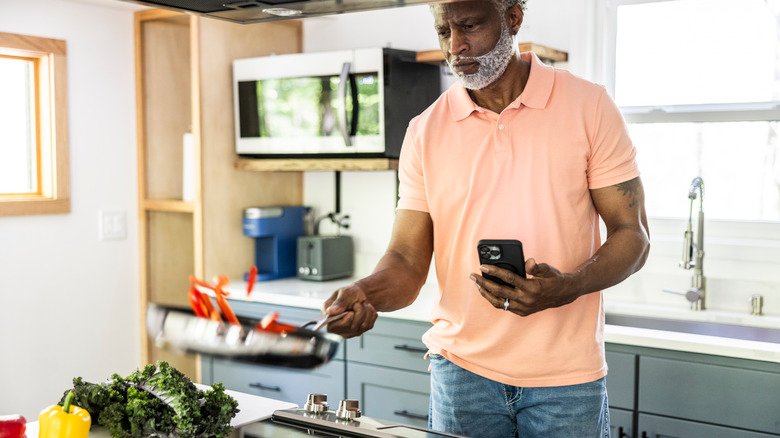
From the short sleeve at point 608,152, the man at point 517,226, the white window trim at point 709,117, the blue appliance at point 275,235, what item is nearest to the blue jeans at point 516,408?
the man at point 517,226

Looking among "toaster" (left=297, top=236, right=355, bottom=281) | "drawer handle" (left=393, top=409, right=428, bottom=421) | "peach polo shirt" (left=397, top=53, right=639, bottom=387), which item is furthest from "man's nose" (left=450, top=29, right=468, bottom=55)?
"toaster" (left=297, top=236, right=355, bottom=281)

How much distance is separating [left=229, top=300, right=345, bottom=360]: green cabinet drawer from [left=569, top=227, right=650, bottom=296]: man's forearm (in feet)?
5.32

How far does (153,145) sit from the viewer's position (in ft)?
13.2

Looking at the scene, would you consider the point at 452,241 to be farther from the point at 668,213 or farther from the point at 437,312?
the point at 668,213

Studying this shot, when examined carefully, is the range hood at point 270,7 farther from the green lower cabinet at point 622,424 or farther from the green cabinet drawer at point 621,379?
the green lower cabinet at point 622,424

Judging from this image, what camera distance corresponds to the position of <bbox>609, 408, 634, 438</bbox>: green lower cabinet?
262 cm

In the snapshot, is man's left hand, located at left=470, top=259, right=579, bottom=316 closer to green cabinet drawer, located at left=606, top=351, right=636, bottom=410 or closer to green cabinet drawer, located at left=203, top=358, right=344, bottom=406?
green cabinet drawer, located at left=606, top=351, right=636, bottom=410

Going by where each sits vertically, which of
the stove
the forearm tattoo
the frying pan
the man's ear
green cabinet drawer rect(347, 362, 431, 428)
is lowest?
green cabinet drawer rect(347, 362, 431, 428)

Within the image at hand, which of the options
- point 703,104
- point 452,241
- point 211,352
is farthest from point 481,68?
point 703,104

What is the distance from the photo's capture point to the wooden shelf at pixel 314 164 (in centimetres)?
341

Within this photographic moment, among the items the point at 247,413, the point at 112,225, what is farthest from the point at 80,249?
the point at 247,413

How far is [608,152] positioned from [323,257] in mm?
2129

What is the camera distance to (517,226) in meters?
1.78

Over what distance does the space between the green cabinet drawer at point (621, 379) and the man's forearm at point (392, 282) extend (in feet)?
3.01
